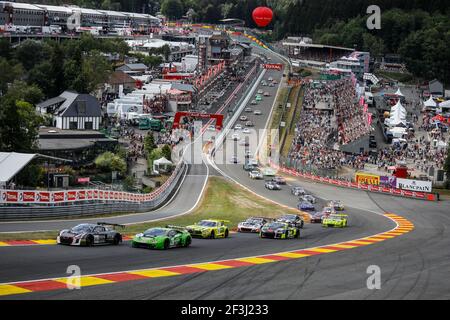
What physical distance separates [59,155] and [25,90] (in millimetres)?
41019

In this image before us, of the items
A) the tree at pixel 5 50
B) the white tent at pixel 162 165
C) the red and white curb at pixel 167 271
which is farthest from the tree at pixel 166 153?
the tree at pixel 5 50

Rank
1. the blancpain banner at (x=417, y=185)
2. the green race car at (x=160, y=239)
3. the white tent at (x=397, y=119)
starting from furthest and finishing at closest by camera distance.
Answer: the white tent at (x=397, y=119) < the blancpain banner at (x=417, y=185) < the green race car at (x=160, y=239)

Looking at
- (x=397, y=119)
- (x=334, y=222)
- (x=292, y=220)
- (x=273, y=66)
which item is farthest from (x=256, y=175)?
(x=273, y=66)

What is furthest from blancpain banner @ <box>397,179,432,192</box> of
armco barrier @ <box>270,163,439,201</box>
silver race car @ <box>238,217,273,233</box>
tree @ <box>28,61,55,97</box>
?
tree @ <box>28,61,55,97</box>

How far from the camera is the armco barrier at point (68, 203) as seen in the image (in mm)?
37219

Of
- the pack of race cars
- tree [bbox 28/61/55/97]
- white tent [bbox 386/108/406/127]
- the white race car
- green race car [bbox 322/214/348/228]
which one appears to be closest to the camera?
the pack of race cars

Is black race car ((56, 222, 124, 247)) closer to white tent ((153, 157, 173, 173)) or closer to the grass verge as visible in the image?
the grass verge

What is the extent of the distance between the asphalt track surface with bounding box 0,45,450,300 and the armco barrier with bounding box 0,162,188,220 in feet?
26.5

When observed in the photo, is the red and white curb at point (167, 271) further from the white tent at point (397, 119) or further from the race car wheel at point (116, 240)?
the white tent at point (397, 119)

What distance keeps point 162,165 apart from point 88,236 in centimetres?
→ 4563

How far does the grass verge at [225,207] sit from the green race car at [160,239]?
5.03 meters

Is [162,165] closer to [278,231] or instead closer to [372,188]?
[372,188]

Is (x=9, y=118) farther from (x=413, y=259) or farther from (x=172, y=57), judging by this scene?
(x=172, y=57)

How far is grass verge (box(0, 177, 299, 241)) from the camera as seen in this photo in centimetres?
4473
